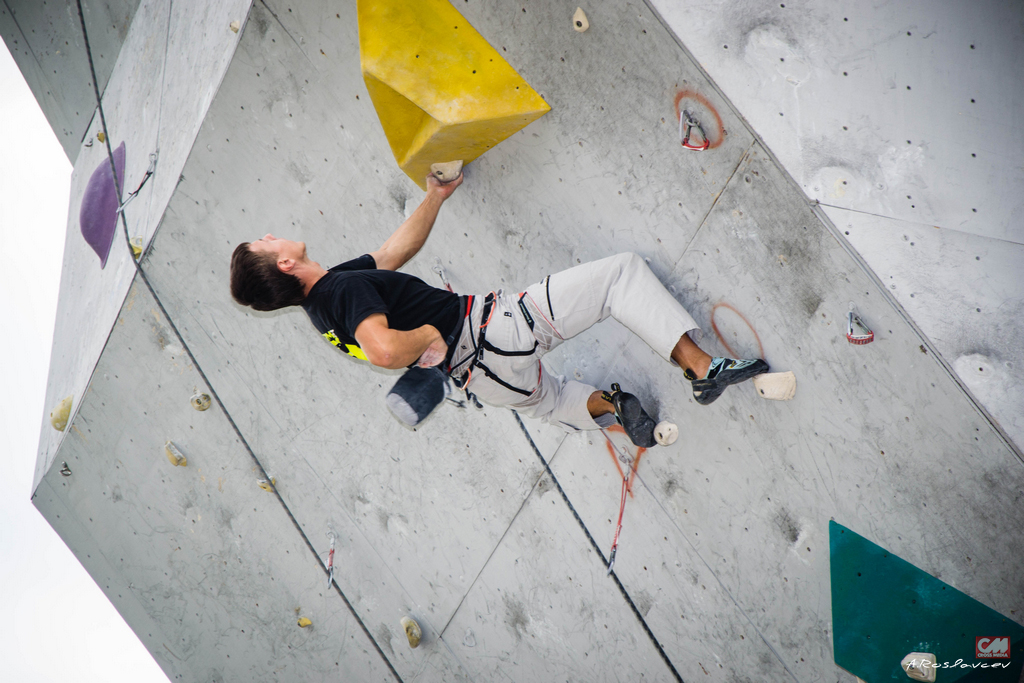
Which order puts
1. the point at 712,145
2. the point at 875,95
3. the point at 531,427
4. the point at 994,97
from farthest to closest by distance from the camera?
the point at 531,427, the point at 712,145, the point at 875,95, the point at 994,97

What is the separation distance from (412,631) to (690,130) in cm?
233

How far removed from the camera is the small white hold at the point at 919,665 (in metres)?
1.95

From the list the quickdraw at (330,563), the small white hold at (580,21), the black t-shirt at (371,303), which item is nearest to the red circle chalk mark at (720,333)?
the black t-shirt at (371,303)

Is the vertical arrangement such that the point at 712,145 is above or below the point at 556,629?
above

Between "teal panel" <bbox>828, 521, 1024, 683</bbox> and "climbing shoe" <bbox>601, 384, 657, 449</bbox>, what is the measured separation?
1.89 ft

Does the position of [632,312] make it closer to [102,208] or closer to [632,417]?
[632,417]

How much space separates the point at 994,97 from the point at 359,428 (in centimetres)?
242

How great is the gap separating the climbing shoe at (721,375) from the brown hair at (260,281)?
1126 mm

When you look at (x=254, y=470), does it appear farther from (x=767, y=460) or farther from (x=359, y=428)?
(x=767, y=460)

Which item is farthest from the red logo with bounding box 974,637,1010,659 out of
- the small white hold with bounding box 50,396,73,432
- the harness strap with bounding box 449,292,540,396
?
the small white hold with bounding box 50,396,73,432

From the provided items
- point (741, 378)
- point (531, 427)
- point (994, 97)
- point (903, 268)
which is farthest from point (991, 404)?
point (531, 427)

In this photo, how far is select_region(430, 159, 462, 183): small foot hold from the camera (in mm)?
2445

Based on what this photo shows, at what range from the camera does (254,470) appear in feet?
10.6

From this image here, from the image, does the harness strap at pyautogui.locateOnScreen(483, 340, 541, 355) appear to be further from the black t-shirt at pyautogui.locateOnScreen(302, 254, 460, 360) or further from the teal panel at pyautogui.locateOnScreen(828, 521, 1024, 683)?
the teal panel at pyautogui.locateOnScreen(828, 521, 1024, 683)
